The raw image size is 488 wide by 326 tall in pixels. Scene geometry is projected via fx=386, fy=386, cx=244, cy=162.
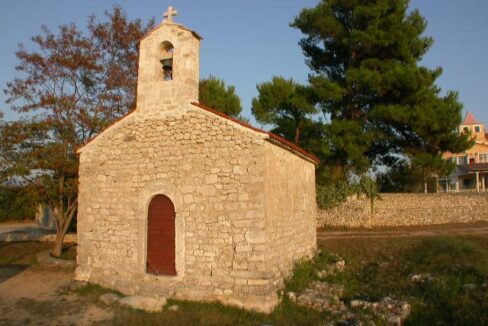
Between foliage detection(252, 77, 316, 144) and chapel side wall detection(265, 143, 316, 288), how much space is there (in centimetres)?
1095

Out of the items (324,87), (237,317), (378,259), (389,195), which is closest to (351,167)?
(389,195)

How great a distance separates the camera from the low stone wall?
880 inches

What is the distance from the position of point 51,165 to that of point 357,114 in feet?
56.4

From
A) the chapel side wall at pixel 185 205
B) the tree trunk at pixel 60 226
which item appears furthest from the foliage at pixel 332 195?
the chapel side wall at pixel 185 205

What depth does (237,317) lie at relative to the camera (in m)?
8.33

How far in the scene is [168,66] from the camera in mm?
11117

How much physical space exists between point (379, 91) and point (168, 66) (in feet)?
47.4

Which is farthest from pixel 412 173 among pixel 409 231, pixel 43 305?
pixel 43 305

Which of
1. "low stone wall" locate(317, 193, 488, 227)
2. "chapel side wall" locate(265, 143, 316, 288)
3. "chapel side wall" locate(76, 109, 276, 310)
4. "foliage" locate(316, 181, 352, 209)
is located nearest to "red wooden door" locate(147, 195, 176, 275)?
"chapel side wall" locate(76, 109, 276, 310)

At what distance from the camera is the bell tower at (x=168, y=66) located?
33.8ft

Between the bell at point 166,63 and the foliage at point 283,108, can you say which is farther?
the foliage at point 283,108

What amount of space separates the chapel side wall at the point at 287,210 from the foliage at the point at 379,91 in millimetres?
9530

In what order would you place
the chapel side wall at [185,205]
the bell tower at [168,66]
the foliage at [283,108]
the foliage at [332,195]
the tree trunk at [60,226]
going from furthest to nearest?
the foliage at [283,108]
the foliage at [332,195]
the tree trunk at [60,226]
the bell tower at [168,66]
the chapel side wall at [185,205]

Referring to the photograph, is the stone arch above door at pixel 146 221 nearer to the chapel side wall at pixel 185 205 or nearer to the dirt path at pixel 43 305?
the chapel side wall at pixel 185 205
